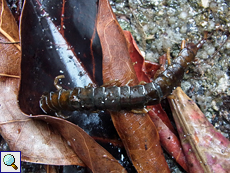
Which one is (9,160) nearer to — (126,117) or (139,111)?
(126,117)

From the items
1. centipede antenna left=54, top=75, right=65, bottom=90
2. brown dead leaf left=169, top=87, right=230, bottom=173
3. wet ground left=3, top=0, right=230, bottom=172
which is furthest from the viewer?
wet ground left=3, top=0, right=230, bottom=172

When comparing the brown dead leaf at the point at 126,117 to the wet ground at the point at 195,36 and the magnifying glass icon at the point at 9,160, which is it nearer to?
the wet ground at the point at 195,36

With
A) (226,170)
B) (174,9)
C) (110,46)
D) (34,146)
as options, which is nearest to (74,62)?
(110,46)

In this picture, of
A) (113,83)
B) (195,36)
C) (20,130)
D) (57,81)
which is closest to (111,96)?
(113,83)

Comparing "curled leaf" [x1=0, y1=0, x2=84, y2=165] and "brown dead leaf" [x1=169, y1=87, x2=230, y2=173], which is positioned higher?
"curled leaf" [x1=0, y1=0, x2=84, y2=165]

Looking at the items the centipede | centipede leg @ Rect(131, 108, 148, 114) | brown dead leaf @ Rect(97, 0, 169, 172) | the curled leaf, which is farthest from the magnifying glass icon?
centipede leg @ Rect(131, 108, 148, 114)

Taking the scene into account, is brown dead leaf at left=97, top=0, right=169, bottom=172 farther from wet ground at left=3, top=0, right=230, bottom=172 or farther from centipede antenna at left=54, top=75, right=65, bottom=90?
wet ground at left=3, top=0, right=230, bottom=172

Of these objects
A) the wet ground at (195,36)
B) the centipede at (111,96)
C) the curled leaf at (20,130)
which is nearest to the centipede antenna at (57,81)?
the centipede at (111,96)

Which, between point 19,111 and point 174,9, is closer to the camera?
point 19,111

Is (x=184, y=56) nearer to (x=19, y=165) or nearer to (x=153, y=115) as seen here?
(x=153, y=115)
